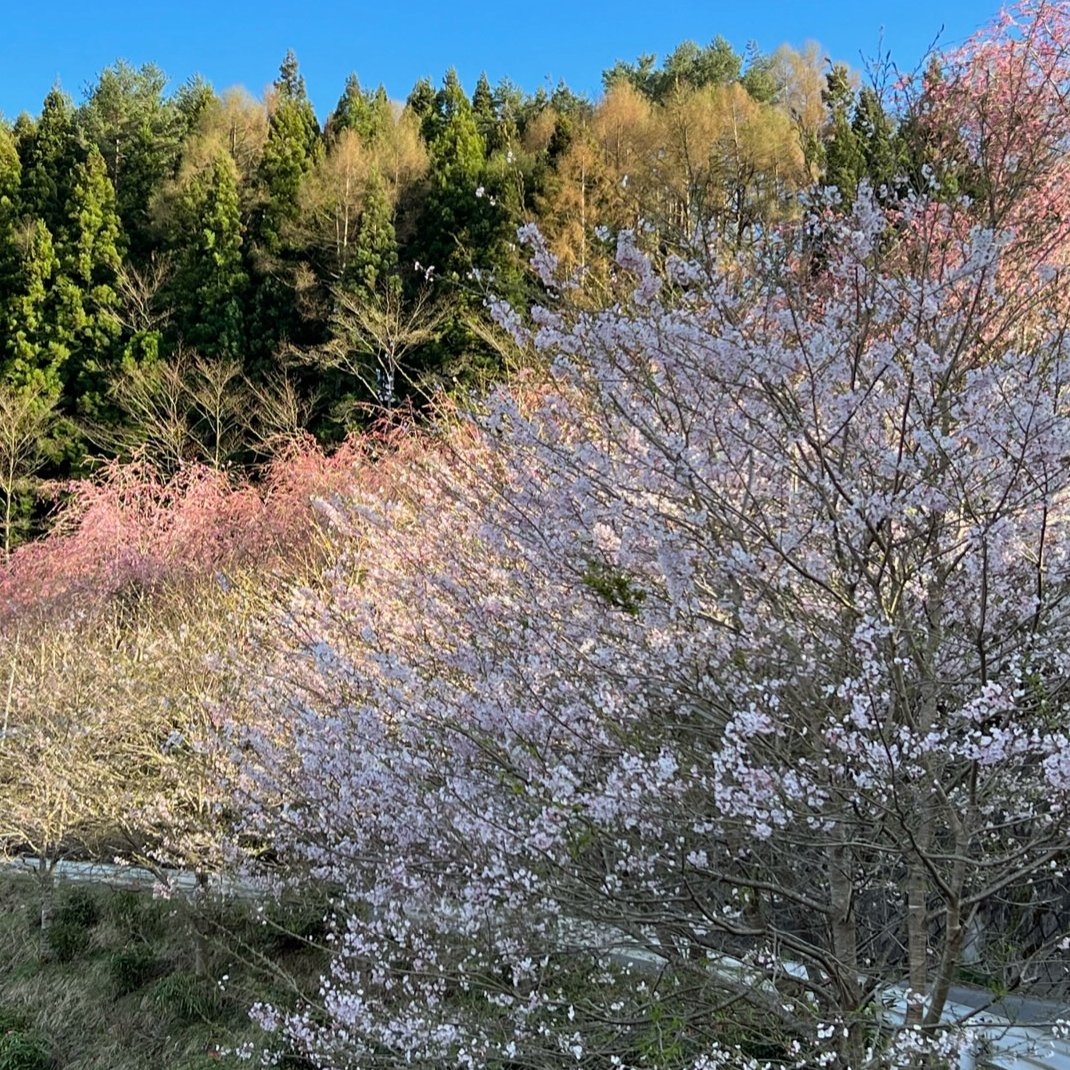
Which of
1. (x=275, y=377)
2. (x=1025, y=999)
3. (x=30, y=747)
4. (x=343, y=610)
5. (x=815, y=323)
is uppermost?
(x=275, y=377)

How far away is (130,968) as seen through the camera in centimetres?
623

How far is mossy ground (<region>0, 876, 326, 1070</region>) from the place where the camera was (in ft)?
17.5

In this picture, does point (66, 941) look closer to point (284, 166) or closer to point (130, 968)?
point (130, 968)

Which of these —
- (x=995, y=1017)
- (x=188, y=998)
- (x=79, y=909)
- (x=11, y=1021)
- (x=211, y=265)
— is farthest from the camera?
(x=211, y=265)

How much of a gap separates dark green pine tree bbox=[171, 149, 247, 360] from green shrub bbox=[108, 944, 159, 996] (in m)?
15.7

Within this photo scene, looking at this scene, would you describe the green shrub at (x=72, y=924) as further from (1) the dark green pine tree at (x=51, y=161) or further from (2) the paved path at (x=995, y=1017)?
(1) the dark green pine tree at (x=51, y=161)

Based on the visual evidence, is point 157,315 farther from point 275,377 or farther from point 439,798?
point 439,798

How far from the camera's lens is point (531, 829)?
2.47 metres

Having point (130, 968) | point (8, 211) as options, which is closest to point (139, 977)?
point (130, 968)

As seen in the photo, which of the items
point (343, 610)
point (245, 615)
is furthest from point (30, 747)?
point (343, 610)

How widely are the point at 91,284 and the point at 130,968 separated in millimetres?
19054

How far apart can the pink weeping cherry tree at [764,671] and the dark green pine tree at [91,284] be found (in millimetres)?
19583

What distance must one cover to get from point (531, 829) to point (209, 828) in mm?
4117

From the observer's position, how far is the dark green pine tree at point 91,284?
20.4 m
